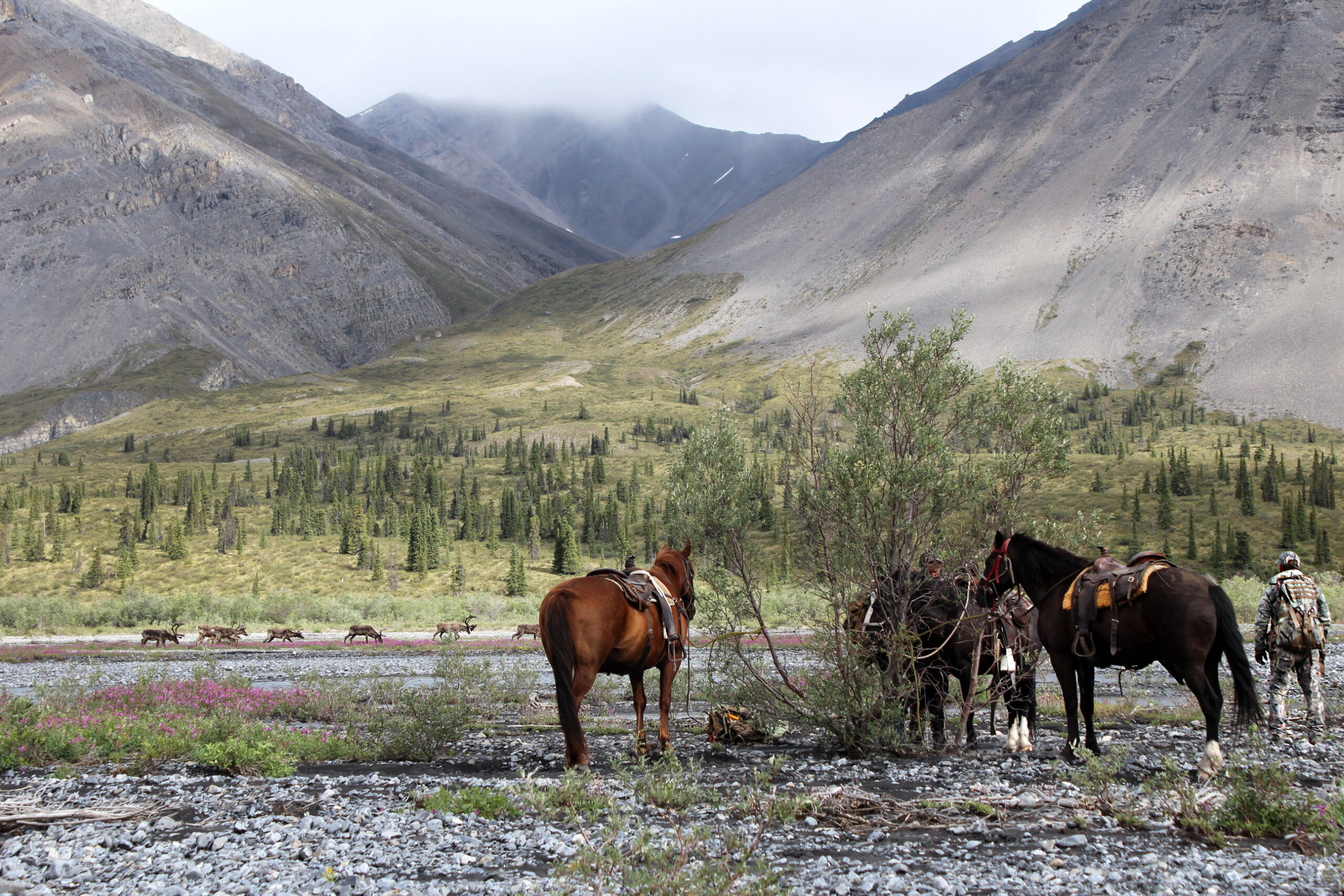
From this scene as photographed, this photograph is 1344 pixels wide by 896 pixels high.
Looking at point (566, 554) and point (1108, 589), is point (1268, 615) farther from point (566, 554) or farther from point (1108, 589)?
point (566, 554)

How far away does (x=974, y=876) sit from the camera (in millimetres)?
6719

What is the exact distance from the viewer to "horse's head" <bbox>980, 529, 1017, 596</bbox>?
1134 centimetres

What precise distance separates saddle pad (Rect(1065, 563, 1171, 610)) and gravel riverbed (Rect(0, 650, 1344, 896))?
197cm

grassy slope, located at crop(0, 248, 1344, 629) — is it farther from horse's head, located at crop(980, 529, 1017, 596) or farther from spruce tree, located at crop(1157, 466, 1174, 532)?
horse's head, located at crop(980, 529, 1017, 596)

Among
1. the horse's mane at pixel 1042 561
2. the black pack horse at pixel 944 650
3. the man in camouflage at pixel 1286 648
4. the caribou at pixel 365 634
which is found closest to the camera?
the horse's mane at pixel 1042 561

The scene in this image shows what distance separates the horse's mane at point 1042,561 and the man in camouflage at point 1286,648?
11.5 feet

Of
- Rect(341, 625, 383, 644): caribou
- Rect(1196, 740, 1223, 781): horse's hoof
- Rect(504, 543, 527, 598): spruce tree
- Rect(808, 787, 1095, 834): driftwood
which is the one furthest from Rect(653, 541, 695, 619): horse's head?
Rect(504, 543, 527, 598): spruce tree

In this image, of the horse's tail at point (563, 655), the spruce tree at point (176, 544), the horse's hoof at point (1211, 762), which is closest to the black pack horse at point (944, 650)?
the horse's hoof at point (1211, 762)

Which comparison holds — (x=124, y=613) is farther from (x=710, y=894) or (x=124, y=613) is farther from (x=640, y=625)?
(x=710, y=894)

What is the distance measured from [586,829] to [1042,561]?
22.3 feet

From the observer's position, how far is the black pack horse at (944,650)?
11469 mm

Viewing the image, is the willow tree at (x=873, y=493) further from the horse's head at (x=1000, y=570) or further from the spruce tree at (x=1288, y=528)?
the spruce tree at (x=1288, y=528)

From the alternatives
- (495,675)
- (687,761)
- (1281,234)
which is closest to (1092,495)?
(495,675)

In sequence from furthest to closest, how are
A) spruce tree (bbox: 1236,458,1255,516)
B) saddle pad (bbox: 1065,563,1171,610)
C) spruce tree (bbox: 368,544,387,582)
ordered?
spruce tree (bbox: 1236,458,1255,516)
spruce tree (bbox: 368,544,387,582)
saddle pad (bbox: 1065,563,1171,610)
